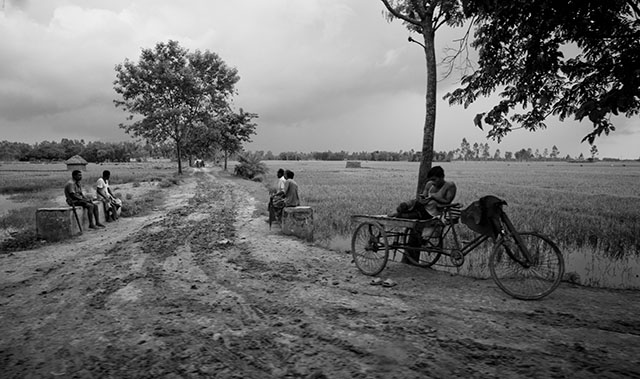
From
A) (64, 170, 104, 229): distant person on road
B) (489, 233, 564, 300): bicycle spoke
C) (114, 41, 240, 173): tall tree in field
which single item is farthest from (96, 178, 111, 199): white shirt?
(114, 41, 240, 173): tall tree in field

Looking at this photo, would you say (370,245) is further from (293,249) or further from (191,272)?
(191,272)

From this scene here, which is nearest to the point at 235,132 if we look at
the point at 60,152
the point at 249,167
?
the point at 249,167

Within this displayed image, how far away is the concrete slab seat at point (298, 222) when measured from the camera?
27.4 feet

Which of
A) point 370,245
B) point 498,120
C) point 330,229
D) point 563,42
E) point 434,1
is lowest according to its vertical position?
point 330,229

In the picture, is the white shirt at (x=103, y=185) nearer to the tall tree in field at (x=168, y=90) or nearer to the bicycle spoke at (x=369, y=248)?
the bicycle spoke at (x=369, y=248)

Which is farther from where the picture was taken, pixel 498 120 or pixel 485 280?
pixel 498 120

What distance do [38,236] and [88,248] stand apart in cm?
183

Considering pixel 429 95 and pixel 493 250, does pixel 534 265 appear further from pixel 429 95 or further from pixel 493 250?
pixel 429 95

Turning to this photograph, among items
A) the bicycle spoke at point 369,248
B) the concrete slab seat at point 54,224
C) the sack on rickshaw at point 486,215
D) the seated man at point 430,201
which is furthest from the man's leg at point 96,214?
the sack on rickshaw at point 486,215

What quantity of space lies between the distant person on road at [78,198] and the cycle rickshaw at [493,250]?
773 centimetres

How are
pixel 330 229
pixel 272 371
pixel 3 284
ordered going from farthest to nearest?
pixel 330 229 → pixel 3 284 → pixel 272 371

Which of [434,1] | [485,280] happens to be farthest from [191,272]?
[434,1]

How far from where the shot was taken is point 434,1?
6.20 m

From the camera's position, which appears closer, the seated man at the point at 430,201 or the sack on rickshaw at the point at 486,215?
the sack on rickshaw at the point at 486,215
